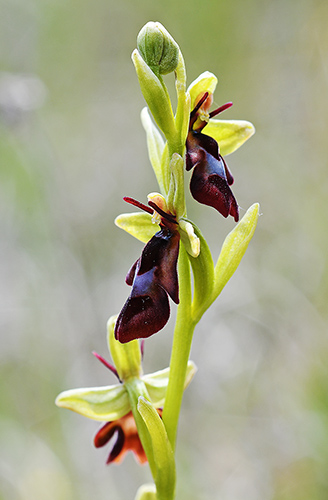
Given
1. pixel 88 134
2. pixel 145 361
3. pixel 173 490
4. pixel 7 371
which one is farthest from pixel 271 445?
pixel 88 134

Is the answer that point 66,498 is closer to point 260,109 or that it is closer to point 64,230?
point 64,230

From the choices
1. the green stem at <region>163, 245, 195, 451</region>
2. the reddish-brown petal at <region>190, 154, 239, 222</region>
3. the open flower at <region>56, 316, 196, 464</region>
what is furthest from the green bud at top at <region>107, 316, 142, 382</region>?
the reddish-brown petal at <region>190, 154, 239, 222</region>

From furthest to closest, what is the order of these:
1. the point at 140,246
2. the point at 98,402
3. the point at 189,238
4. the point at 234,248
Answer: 1. the point at 140,246
2. the point at 98,402
3. the point at 234,248
4. the point at 189,238

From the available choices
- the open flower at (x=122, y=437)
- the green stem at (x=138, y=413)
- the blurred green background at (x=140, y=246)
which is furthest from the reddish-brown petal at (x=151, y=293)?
the blurred green background at (x=140, y=246)

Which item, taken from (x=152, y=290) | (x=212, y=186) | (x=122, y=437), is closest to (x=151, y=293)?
(x=152, y=290)

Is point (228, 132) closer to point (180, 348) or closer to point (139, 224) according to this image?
point (139, 224)

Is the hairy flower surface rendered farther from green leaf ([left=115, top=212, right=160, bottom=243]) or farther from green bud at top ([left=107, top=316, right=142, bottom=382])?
green bud at top ([left=107, top=316, right=142, bottom=382])

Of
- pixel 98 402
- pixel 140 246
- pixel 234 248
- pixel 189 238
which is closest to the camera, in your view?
pixel 189 238
